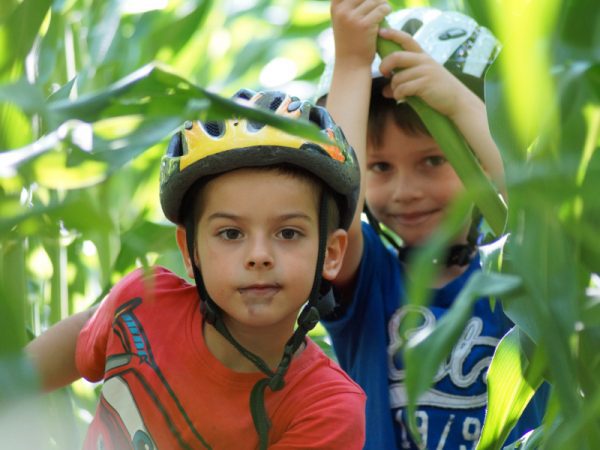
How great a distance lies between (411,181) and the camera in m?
1.93

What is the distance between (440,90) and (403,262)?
48 cm

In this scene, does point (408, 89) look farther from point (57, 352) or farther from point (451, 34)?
point (57, 352)

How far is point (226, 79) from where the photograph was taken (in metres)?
2.55

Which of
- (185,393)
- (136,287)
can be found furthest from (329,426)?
(136,287)

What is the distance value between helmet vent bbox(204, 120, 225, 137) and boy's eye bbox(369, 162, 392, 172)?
0.54 metres

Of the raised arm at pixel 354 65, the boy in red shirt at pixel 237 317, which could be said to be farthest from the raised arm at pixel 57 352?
the raised arm at pixel 354 65

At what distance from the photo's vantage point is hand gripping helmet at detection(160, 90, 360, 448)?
1.43 metres

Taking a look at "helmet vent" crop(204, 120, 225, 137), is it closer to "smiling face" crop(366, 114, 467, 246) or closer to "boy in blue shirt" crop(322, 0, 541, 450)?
"boy in blue shirt" crop(322, 0, 541, 450)

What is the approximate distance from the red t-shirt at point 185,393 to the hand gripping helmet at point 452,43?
66 cm

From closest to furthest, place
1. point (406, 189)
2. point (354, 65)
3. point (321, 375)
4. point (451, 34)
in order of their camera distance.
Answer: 1. point (321, 375)
2. point (354, 65)
3. point (406, 189)
4. point (451, 34)

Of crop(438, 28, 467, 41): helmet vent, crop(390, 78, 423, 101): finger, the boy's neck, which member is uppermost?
crop(390, 78, 423, 101): finger

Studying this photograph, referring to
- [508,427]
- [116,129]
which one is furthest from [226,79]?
[116,129]

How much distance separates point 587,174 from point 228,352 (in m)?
0.67

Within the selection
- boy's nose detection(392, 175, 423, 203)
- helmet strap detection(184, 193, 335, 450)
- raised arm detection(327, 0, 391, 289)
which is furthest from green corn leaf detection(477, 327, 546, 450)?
boy's nose detection(392, 175, 423, 203)
